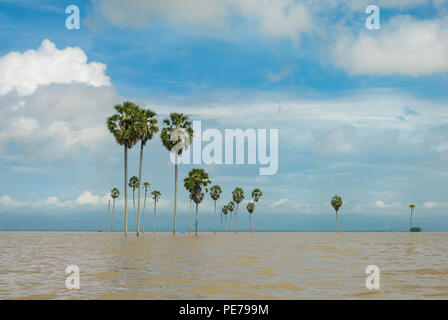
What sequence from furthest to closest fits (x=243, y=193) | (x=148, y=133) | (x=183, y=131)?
(x=243, y=193), (x=183, y=131), (x=148, y=133)

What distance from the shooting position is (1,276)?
56.3 ft

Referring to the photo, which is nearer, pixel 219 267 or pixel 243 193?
pixel 219 267

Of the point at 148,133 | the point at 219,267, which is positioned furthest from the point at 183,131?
the point at 219,267

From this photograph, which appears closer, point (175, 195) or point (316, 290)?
point (316, 290)

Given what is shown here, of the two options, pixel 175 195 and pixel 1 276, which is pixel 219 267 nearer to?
pixel 1 276

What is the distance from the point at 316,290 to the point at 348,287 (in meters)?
1.40

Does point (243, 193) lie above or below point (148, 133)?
below

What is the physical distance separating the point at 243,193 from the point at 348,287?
485ft

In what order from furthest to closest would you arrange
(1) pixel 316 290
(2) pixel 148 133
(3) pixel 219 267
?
(2) pixel 148 133 → (3) pixel 219 267 → (1) pixel 316 290
